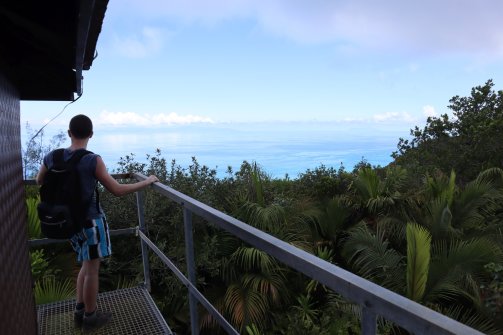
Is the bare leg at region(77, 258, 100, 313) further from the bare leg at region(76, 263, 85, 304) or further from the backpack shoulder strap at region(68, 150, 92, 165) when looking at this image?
the backpack shoulder strap at region(68, 150, 92, 165)

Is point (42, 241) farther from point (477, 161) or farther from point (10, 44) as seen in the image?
point (477, 161)

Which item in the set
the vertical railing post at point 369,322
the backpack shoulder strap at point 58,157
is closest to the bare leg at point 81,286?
the backpack shoulder strap at point 58,157

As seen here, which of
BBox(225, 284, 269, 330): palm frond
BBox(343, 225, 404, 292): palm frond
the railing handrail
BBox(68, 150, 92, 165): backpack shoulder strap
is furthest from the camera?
BBox(343, 225, 404, 292): palm frond

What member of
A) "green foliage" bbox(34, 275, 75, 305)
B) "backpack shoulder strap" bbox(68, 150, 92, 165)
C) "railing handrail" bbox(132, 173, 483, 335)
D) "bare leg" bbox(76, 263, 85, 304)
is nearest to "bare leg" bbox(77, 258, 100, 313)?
"bare leg" bbox(76, 263, 85, 304)

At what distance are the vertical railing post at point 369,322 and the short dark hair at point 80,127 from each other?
8.07 ft

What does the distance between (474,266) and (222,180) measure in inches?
145

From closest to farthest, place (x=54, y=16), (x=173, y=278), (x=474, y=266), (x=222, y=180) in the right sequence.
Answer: (x=54, y=16) → (x=173, y=278) → (x=474, y=266) → (x=222, y=180)

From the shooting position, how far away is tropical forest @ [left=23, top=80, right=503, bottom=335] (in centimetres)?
468

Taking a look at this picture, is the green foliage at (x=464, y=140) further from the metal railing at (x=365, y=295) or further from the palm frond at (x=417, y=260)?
the metal railing at (x=365, y=295)

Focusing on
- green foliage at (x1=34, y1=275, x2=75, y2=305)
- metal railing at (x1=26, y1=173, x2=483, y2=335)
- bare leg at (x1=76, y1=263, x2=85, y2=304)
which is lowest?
green foliage at (x1=34, y1=275, x2=75, y2=305)

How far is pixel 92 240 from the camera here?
2840 millimetres

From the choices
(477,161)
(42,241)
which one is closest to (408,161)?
(477,161)

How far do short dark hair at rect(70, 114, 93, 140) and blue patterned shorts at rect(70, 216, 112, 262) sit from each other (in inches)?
23.6

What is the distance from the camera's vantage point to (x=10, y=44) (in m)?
2.35
